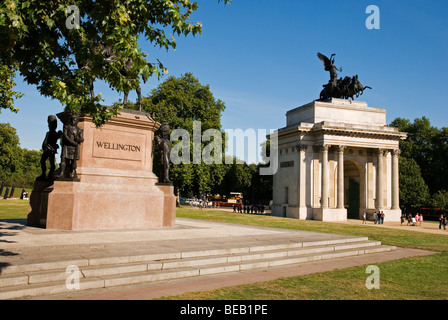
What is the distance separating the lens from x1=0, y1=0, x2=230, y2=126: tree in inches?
264

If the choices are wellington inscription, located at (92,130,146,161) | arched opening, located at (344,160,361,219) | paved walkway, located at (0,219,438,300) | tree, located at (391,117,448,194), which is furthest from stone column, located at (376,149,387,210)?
wellington inscription, located at (92,130,146,161)

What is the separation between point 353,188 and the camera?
51.9 meters

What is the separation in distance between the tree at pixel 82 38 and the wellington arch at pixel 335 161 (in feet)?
130

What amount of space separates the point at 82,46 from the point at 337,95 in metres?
46.7

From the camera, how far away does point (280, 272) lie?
9.65 metres

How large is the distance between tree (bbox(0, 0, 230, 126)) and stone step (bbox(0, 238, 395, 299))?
10.5ft

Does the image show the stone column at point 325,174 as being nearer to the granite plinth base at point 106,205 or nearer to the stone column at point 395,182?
the stone column at point 395,182

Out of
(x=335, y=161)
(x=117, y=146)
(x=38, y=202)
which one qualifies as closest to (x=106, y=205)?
(x=117, y=146)

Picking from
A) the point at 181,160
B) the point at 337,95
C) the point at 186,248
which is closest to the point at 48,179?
the point at 186,248

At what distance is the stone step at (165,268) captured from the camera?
22.1 feet

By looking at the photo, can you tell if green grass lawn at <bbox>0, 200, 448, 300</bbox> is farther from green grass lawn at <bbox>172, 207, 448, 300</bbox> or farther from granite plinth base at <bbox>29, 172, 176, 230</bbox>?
granite plinth base at <bbox>29, 172, 176, 230</bbox>

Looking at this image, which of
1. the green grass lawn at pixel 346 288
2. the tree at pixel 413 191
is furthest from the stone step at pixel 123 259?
the tree at pixel 413 191

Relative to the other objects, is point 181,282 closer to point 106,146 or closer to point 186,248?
point 186,248

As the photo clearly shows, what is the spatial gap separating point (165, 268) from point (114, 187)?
611 centimetres
